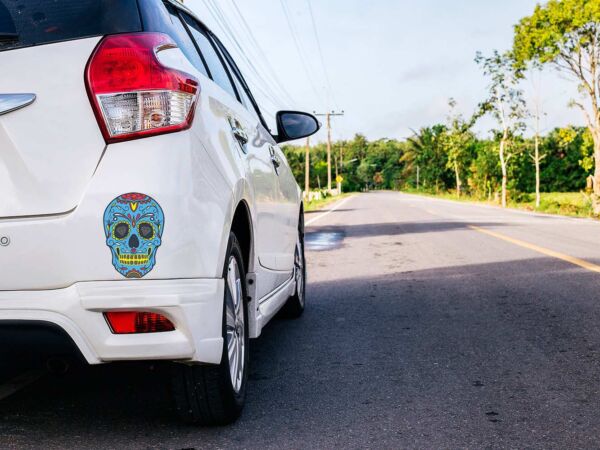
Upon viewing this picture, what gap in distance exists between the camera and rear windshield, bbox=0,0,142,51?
2.58 m

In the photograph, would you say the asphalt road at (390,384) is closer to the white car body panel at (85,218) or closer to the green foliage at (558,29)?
the white car body panel at (85,218)

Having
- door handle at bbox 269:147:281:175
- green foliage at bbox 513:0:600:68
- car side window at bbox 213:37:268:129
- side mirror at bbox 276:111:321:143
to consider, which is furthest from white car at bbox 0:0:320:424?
green foliage at bbox 513:0:600:68

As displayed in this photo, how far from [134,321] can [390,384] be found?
1.69 m

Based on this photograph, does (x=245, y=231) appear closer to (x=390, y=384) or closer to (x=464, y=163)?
(x=390, y=384)

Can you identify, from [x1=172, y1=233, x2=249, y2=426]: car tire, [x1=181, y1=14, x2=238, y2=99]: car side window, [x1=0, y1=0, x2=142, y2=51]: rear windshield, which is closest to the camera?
[x1=0, y1=0, x2=142, y2=51]: rear windshield

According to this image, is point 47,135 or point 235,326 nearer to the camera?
point 47,135

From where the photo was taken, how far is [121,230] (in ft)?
7.94

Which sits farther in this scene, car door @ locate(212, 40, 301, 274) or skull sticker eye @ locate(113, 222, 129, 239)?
car door @ locate(212, 40, 301, 274)

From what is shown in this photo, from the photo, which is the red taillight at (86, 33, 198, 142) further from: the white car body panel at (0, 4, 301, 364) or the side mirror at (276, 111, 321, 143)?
the side mirror at (276, 111, 321, 143)

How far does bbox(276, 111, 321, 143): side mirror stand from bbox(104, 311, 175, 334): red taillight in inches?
109

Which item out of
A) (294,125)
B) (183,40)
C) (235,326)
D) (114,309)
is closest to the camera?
(114,309)

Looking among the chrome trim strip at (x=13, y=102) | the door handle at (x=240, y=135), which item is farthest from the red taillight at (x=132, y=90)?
the door handle at (x=240, y=135)

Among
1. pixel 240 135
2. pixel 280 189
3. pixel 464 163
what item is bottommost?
pixel 464 163

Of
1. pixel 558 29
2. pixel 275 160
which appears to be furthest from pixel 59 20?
pixel 558 29
